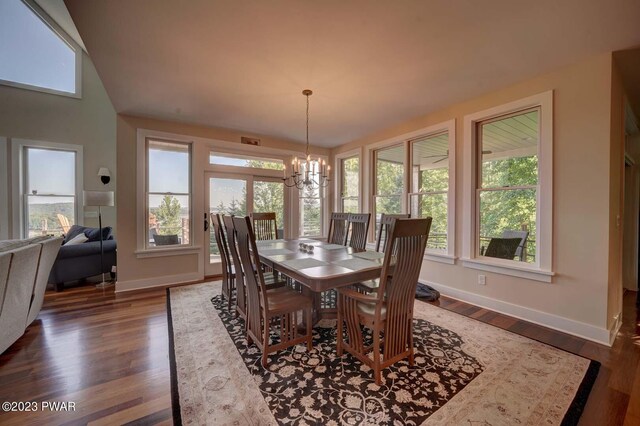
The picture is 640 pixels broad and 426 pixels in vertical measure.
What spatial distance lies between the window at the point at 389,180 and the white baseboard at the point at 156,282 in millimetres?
3397

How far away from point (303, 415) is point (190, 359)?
1074 mm

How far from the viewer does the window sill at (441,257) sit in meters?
3.36

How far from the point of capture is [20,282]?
2072 mm

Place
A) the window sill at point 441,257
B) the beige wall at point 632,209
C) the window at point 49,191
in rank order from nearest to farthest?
the window sill at point 441,257 < the beige wall at point 632,209 < the window at point 49,191

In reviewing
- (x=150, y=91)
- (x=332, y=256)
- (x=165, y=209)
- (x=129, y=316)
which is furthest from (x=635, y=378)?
(x=165, y=209)

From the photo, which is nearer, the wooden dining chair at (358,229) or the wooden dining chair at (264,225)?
the wooden dining chair at (358,229)

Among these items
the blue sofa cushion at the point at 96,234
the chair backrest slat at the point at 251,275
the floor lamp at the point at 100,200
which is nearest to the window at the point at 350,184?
the chair backrest slat at the point at 251,275

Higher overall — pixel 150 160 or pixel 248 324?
pixel 150 160

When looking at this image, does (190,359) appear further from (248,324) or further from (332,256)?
(332,256)

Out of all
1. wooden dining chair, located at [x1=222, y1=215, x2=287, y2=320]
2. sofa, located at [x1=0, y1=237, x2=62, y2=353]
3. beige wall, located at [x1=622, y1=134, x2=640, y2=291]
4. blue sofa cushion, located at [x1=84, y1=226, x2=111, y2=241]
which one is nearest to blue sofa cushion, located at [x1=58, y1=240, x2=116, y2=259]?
blue sofa cushion, located at [x1=84, y1=226, x2=111, y2=241]

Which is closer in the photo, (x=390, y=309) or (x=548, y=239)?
(x=390, y=309)

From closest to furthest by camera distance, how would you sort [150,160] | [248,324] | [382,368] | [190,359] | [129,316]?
[382,368]
[190,359]
[248,324]
[129,316]
[150,160]

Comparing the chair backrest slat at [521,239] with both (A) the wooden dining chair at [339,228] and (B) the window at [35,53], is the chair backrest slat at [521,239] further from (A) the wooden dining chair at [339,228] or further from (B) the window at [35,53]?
(B) the window at [35,53]

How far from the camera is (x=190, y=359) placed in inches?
77.1
